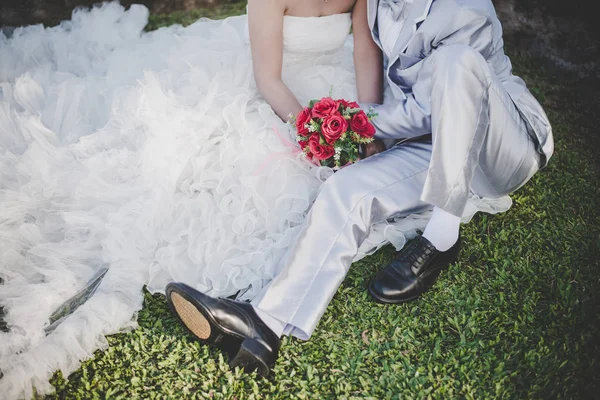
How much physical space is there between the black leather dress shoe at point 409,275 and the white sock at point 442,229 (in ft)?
0.10

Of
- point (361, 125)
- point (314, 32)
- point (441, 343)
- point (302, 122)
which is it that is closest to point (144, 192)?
point (302, 122)

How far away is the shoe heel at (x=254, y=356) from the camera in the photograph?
2.00 meters

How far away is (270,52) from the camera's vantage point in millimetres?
2684

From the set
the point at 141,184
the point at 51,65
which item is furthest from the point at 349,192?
the point at 51,65

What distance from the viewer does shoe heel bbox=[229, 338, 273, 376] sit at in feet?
6.56

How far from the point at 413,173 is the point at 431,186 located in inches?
13.3

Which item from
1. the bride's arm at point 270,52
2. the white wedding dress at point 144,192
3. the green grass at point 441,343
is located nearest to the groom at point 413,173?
the green grass at point 441,343

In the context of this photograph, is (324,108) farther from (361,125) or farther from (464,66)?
(464,66)

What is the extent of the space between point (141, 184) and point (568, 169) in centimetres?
295

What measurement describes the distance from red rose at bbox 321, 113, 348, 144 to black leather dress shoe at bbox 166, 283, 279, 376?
870 mm

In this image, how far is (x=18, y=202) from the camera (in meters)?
2.47

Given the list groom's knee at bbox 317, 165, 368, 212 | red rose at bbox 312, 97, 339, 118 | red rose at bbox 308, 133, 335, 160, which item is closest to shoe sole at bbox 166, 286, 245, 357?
groom's knee at bbox 317, 165, 368, 212

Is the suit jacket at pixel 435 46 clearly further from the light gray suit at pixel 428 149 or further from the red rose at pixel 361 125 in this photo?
the red rose at pixel 361 125

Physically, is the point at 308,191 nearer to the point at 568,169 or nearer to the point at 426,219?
the point at 426,219
